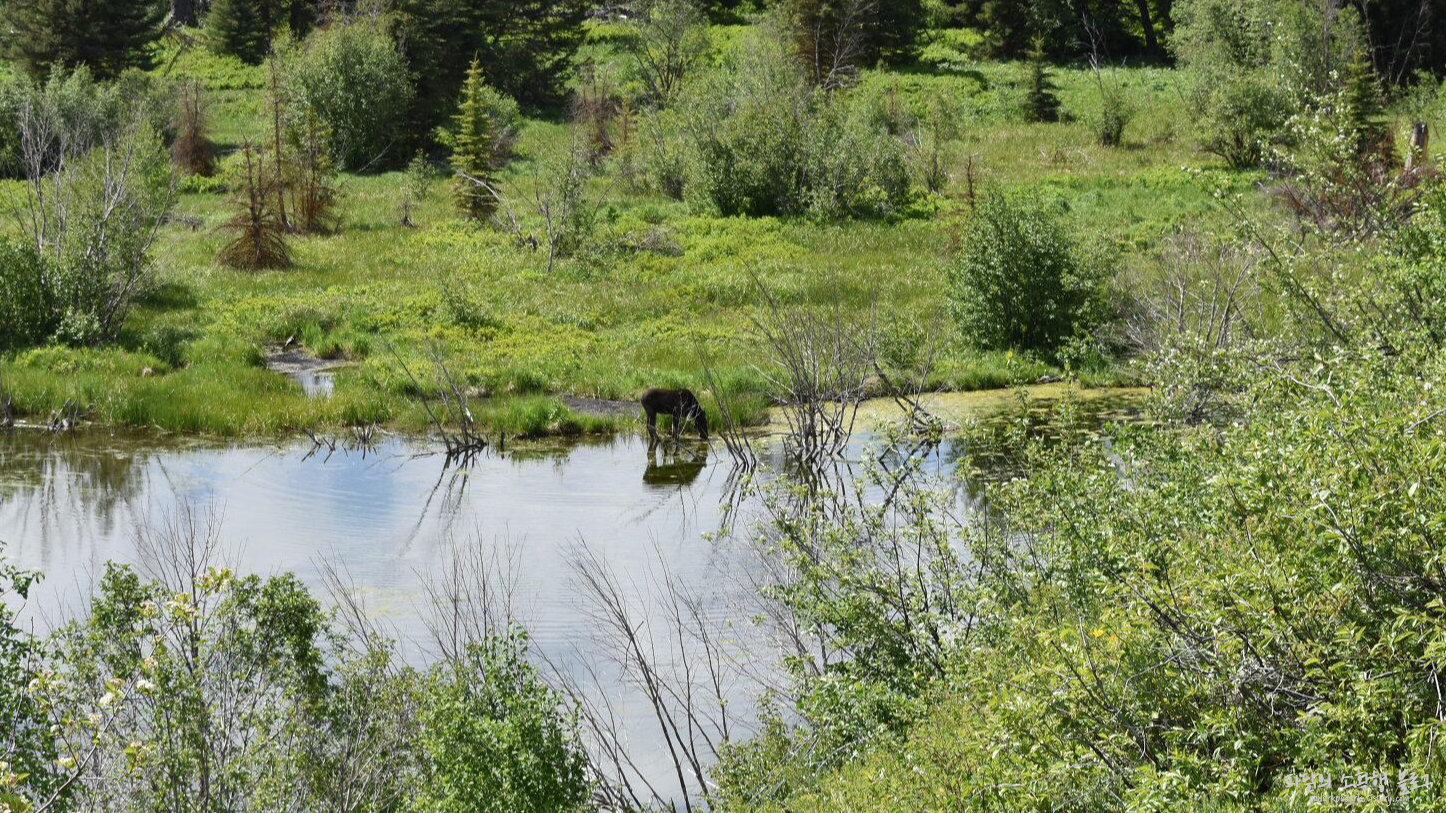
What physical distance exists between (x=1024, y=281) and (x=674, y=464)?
964 cm

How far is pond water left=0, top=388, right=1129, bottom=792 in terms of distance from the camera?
50.6 feet

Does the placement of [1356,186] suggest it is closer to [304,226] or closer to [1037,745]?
[1037,745]

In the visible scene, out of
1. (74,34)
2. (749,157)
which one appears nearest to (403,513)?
(749,157)

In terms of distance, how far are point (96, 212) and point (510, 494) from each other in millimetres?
13920

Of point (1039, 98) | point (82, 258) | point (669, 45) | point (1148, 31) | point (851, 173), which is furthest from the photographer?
point (1148, 31)

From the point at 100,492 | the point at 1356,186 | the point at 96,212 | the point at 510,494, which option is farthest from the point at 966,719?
the point at 96,212

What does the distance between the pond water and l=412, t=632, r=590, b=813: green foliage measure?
108 inches

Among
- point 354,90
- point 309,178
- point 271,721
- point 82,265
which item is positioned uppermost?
point 354,90

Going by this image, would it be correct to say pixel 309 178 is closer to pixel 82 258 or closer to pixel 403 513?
pixel 82 258

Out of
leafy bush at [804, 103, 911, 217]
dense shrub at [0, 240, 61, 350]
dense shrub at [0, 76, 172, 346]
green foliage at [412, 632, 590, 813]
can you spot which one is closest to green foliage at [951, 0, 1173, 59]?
leafy bush at [804, 103, 911, 217]

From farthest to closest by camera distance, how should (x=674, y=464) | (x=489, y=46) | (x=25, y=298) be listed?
(x=489, y=46)
(x=25, y=298)
(x=674, y=464)

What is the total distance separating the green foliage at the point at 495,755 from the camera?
9227 mm

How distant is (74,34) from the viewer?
5928 centimetres

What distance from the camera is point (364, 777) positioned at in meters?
10.1
